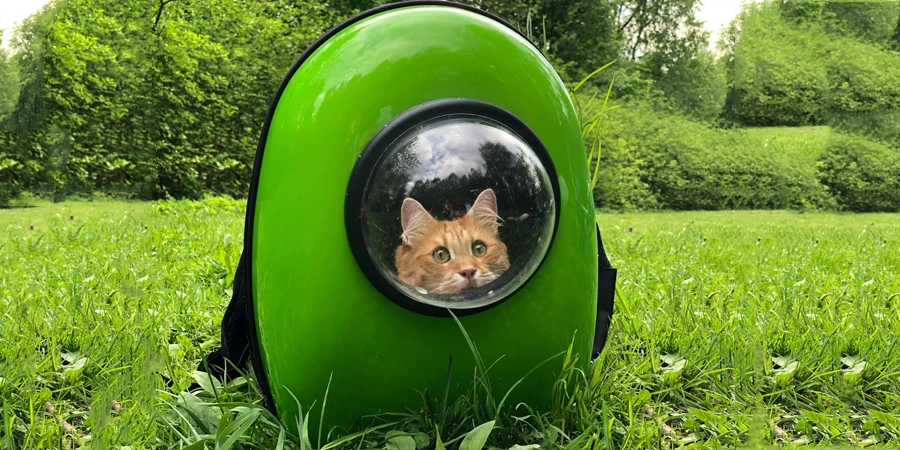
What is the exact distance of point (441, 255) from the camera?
1212 mm

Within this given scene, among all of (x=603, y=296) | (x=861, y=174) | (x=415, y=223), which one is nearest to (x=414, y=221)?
(x=415, y=223)

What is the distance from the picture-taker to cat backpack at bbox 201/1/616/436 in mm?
1205

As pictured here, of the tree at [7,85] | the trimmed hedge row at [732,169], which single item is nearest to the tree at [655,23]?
the trimmed hedge row at [732,169]

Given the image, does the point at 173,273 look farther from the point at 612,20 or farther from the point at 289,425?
the point at 612,20

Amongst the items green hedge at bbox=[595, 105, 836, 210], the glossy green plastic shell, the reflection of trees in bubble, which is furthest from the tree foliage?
the reflection of trees in bubble

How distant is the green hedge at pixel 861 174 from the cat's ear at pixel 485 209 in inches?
436

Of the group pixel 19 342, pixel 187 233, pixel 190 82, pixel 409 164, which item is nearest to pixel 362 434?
pixel 409 164

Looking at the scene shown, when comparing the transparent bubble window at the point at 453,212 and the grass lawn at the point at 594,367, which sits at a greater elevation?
the transparent bubble window at the point at 453,212

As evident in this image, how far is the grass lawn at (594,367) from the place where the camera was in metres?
1.36

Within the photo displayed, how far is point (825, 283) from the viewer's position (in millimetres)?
2965

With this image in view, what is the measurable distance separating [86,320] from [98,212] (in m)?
4.65

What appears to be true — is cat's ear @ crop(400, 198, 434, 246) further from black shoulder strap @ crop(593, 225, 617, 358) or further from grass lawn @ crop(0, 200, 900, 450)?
black shoulder strap @ crop(593, 225, 617, 358)

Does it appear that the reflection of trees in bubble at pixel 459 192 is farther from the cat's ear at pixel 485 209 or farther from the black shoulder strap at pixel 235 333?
the black shoulder strap at pixel 235 333

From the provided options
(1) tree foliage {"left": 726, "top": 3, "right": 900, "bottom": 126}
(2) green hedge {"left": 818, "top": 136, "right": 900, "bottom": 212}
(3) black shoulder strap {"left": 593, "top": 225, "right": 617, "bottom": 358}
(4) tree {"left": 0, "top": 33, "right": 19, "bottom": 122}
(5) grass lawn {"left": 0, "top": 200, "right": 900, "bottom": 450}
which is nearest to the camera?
(5) grass lawn {"left": 0, "top": 200, "right": 900, "bottom": 450}
